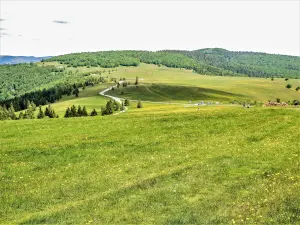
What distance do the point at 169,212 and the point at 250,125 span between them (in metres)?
22.5

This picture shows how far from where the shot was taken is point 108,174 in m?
27.4

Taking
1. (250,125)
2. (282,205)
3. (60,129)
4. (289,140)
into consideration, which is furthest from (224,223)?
(60,129)

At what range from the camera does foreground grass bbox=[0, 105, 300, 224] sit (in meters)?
19.9

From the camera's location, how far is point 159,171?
89.2 feet

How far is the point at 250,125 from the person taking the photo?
3959cm

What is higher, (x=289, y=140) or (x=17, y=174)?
(x=289, y=140)

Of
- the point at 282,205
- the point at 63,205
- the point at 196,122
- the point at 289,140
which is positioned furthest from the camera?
the point at 196,122

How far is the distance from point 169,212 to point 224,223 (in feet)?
10.8

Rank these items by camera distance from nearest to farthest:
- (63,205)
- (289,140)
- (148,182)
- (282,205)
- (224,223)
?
1. (224,223)
2. (282,205)
3. (63,205)
4. (148,182)
5. (289,140)


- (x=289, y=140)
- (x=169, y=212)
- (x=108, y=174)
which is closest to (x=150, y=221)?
(x=169, y=212)

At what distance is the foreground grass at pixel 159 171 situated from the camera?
785 inches

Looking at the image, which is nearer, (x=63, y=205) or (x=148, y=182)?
(x=63, y=205)

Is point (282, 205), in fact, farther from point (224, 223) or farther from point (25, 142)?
point (25, 142)

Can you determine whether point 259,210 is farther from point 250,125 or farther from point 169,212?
point 250,125
